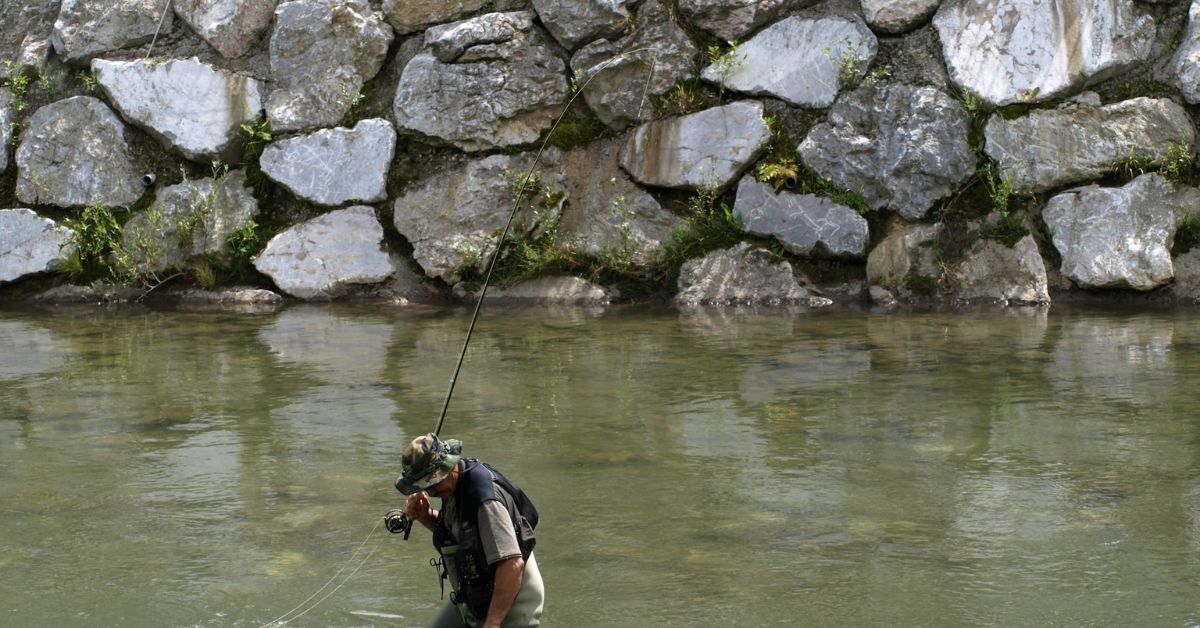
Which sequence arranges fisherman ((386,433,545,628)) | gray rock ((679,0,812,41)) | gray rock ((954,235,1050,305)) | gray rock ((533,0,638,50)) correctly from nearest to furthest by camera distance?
fisherman ((386,433,545,628)), gray rock ((954,235,1050,305)), gray rock ((679,0,812,41)), gray rock ((533,0,638,50))

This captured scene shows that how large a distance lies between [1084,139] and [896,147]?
1525 mm

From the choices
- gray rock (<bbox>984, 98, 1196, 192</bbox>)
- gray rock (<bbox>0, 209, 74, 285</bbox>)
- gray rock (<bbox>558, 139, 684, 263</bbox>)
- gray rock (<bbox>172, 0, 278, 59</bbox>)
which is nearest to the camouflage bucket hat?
gray rock (<bbox>558, 139, 684, 263</bbox>)

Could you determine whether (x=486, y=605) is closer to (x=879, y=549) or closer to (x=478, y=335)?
(x=879, y=549)

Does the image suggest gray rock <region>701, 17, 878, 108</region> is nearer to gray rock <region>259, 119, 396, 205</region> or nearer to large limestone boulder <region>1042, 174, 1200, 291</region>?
large limestone boulder <region>1042, 174, 1200, 291</region>

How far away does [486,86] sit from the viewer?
1264cm

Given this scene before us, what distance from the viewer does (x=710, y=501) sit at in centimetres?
588

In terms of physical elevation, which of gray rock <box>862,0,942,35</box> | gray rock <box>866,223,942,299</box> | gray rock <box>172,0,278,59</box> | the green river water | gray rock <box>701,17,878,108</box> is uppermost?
gray rock <box>172,0,278,59</box>

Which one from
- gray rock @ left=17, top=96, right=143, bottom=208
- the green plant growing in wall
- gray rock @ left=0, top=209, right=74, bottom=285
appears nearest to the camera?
gray rock @ left=0, top=209, right=74, bottom=285

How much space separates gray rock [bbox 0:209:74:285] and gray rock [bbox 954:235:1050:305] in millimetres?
8348

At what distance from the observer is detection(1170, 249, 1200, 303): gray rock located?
10.9 metres

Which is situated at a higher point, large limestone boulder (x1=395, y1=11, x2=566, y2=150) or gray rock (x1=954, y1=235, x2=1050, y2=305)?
large limestone boulder (x1=395, y1=11, x2=566, y2=150)

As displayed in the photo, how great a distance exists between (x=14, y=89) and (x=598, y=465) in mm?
9950

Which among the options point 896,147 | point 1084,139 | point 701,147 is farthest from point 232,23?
point 1084,139

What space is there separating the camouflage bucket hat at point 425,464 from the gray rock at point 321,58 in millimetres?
9446
